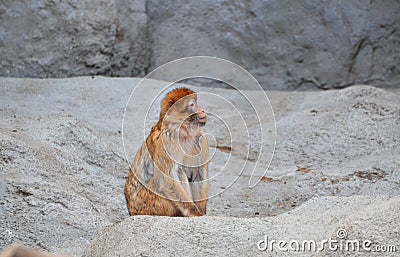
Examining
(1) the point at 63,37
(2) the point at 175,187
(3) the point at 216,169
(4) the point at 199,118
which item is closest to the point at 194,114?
(4) the point at 199,118

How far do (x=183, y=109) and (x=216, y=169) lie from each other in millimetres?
2136

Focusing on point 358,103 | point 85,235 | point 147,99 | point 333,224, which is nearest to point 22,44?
point 147,99

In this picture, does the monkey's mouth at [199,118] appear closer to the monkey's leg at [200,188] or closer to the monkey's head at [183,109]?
the monkey's head at [183,109]

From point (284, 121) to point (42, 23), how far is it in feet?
9.02

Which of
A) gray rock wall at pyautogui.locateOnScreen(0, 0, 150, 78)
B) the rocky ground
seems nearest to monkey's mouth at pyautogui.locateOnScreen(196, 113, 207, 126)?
the rocky ground

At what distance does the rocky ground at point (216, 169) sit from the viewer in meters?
3.84

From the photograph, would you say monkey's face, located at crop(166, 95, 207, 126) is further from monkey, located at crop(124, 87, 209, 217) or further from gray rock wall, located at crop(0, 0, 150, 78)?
gray rock wall, located at crop(0, 0, 150, 78)

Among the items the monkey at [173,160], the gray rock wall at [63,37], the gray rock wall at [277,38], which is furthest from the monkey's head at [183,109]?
the gray rock wall at [277,38]

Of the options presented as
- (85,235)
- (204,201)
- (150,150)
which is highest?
(150,150)

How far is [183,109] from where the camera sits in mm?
4199

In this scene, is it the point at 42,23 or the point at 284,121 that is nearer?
the point at 284,121

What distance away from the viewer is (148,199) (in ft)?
14.0

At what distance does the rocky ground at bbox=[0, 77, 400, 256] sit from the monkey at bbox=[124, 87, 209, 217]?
314 mm

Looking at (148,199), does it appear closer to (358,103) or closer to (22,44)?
(358,103)
